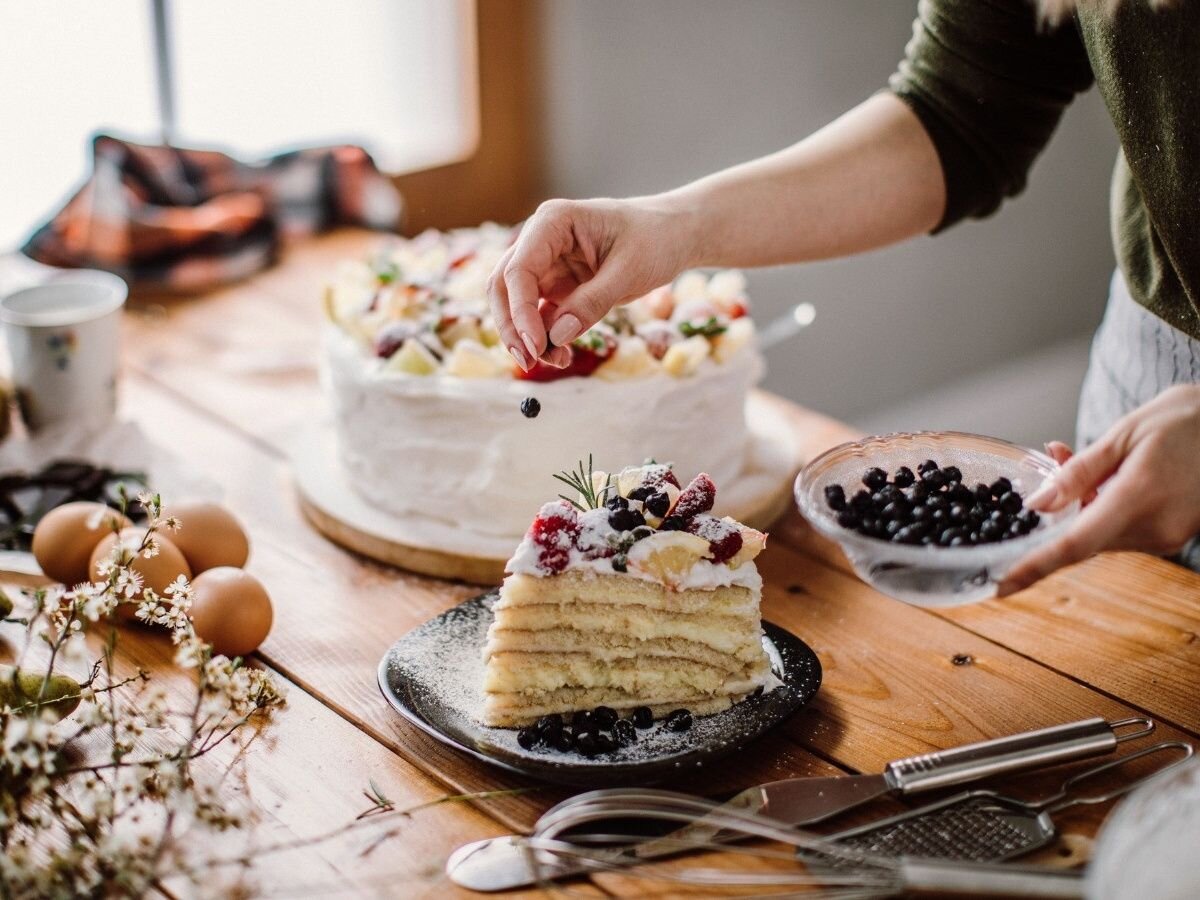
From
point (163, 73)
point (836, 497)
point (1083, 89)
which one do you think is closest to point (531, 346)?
point (836, 497)

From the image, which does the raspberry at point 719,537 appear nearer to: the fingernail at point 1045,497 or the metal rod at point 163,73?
the fingernail at point 1045,497

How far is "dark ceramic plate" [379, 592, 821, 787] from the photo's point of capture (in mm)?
1317

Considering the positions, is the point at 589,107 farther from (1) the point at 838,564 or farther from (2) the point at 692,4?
(1) the point at 838,564

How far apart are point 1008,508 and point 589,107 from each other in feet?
8.74

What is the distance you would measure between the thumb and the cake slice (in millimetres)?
210

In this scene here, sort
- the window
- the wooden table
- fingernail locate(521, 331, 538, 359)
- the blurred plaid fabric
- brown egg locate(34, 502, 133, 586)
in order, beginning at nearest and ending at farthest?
the wooden table
fingernail locate(521, 331, 538, 359)
brown egg locate(34, 502, 133, 586)
the blurred plaid fabric
the window

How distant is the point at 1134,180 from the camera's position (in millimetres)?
1656

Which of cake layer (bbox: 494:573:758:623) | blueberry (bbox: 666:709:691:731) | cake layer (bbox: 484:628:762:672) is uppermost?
cake layer (bbox: 494:573:758:623)

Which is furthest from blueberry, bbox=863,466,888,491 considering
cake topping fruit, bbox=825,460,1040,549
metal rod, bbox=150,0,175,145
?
metal rod, bbox=150,0,175,145

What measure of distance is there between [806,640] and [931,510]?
386mm

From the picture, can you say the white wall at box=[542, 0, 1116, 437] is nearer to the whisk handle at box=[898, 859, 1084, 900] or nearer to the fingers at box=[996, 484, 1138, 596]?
the fingers at box=[996, 484, 1138, 596]

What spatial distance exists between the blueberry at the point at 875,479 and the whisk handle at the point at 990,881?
435 millimetres

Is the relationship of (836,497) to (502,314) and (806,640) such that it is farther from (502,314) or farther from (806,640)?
(502,314)

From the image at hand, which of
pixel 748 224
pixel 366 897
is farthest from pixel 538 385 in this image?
pixel 366 897
